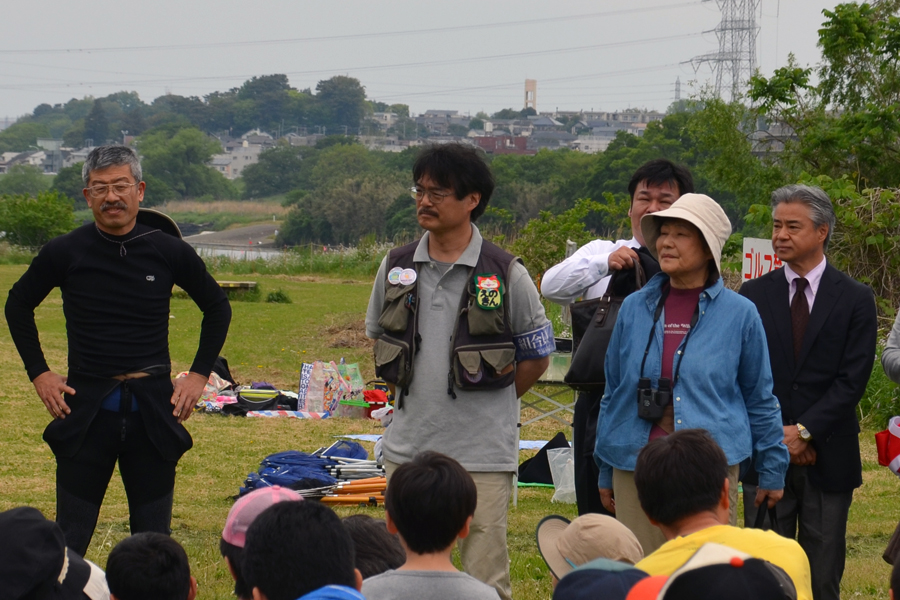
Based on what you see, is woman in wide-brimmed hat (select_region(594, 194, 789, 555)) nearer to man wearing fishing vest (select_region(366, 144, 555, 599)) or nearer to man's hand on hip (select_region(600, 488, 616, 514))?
man's hand on hip (select_region(600, 488, 616, 514))

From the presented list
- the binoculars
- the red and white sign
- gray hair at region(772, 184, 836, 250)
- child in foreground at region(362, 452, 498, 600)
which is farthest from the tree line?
child in foreground at region(362, 452, 498, 600)

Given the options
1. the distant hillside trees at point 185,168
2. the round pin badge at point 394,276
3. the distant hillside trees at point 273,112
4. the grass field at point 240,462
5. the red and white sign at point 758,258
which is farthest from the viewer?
the distant hillside trees at point 273,112

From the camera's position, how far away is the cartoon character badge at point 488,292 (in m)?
3.79

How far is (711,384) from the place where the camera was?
11.8 ft

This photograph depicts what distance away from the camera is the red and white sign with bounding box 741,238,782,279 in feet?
25.6

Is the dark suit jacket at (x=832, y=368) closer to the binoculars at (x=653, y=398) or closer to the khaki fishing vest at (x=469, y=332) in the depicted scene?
the binoculars at (x=653, y=398)

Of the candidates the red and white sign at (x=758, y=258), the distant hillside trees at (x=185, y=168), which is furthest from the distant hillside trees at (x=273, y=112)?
the red and white sign at (x=758, y=258)

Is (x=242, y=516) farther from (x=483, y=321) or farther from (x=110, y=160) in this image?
(x=110, y=160)

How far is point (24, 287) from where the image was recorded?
423 centimetres

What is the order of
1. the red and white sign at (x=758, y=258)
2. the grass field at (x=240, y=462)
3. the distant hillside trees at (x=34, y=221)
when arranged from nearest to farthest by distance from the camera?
the grass field at (x=240, y=462)
the red and white sign at (x=758, y=258)
the distant hillside trees at (x=34, y=221)

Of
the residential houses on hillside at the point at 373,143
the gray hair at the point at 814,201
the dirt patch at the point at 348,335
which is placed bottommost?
the dirt patch at the point at 348,335

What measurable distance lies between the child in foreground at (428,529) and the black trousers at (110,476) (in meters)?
1.56

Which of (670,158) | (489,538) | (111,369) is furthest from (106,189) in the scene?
(670,158)

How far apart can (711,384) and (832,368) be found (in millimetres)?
879
